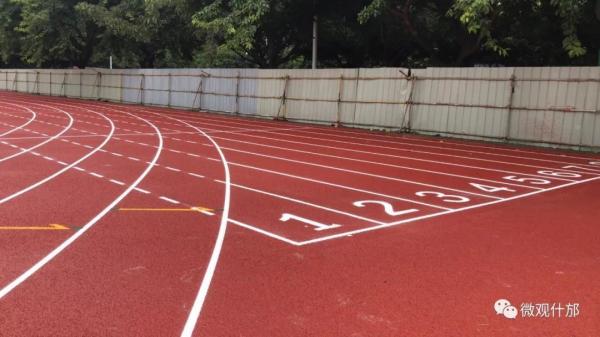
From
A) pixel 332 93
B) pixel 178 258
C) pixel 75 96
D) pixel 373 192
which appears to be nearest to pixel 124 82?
pixel 75 96

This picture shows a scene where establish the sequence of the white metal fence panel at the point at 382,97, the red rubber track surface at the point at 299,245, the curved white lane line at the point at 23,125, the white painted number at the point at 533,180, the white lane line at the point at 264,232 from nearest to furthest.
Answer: the red rubber track surface at the point at 299,245 < the white lane line at the point at 264,232 < the white painted number at the point at 533,180 < the curved white lane line at the point at 23,125 < the white metal fence panel at the point at 382,97

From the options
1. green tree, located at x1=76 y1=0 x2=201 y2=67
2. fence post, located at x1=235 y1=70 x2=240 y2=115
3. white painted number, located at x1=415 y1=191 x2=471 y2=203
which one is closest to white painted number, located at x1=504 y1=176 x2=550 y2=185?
white painted number, located at x1=415 y1=191 x2=471 y2=203

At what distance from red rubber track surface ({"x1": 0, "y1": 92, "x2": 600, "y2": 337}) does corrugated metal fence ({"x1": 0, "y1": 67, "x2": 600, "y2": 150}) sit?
3.16 meters

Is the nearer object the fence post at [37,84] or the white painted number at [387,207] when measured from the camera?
the white painted number at [387,207]

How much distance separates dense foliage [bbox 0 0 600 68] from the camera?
19.3 meters

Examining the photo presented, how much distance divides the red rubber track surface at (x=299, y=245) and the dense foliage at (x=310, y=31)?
23.7 feet

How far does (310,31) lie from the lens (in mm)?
29219

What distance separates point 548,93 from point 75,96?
118ft

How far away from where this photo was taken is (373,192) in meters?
9.65

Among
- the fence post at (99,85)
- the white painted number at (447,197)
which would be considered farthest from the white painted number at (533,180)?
Result: the fence post at (99,85)

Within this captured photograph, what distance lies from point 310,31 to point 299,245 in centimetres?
2408

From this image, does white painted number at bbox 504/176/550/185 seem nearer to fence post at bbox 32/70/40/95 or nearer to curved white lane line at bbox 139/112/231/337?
curved white lane line at bbox 139/112/231/337

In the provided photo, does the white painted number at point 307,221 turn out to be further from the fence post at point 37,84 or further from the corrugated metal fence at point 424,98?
the fence post at point 37,84

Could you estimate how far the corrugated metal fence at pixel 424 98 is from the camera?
16.5 metres
